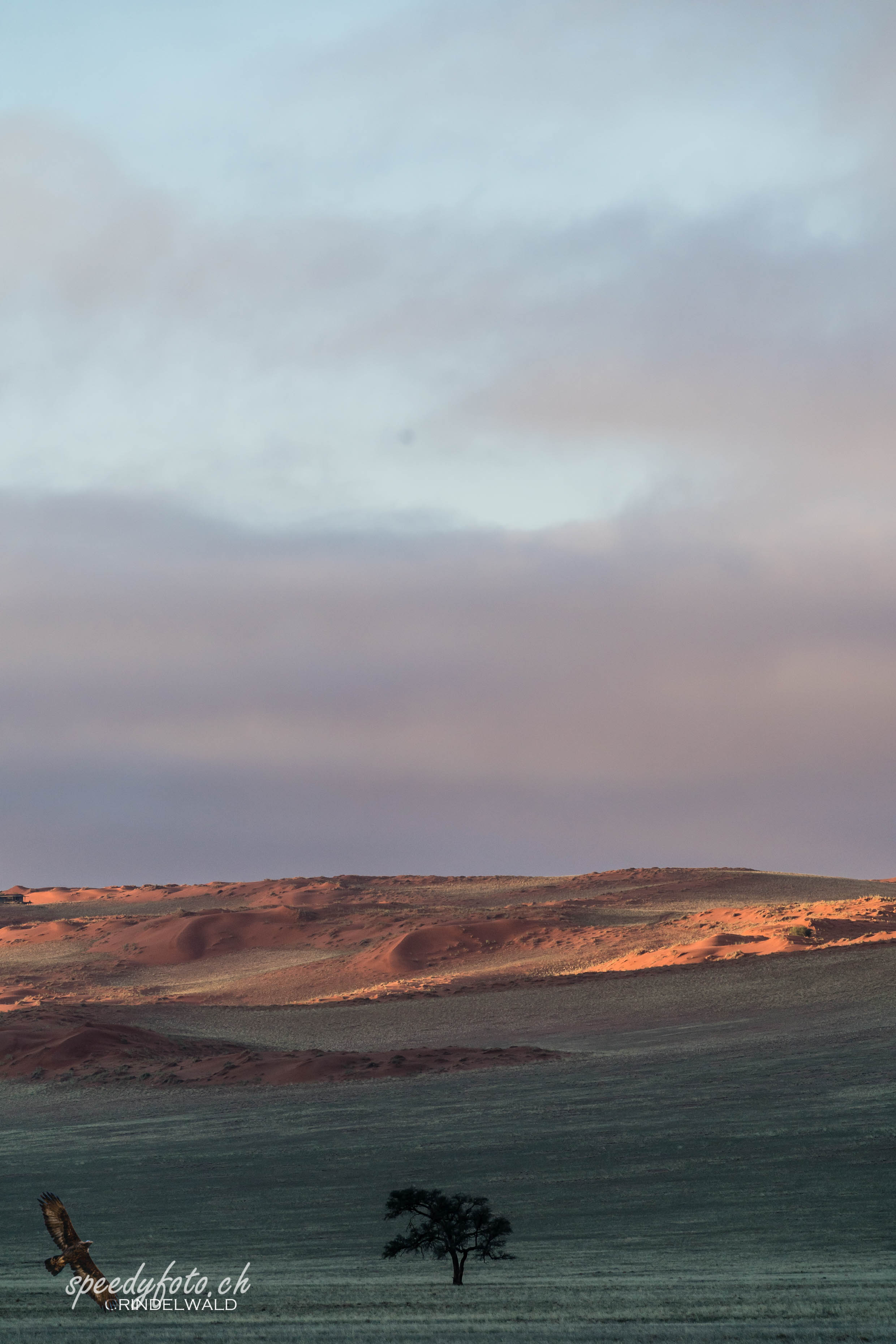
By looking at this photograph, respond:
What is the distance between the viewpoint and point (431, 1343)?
6641mm

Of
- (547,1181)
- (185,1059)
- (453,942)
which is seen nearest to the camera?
(547,1181)

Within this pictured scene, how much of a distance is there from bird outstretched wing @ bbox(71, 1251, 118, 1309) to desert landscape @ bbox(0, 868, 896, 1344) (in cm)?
23

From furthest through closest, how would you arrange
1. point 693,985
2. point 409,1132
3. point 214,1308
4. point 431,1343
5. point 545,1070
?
point 693,985, point 545,1070, point 409,1132, point 214,1308, point 431,1343

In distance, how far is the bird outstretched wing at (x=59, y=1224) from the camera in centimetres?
795

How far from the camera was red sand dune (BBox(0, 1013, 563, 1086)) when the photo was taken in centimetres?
2634

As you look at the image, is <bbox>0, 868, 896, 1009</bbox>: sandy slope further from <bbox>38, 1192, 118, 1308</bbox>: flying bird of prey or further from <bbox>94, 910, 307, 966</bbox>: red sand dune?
<bbox>38, 1192, 118, 1308</bbox>: flying bird of prey

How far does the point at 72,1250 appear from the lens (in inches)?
312

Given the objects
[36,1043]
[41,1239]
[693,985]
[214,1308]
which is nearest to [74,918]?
[36,1043]

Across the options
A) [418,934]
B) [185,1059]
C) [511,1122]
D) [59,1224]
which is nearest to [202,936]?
[418,934]

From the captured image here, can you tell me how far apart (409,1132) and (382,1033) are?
15.1m

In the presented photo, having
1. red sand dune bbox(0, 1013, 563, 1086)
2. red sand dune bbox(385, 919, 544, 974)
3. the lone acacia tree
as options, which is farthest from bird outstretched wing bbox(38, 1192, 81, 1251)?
red sand dune bbox(385, 919, 544, 974)

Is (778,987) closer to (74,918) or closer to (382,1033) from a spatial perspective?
(382,1033)

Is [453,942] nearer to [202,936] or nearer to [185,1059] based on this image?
[202,936]

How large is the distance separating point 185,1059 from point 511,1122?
13906mm
